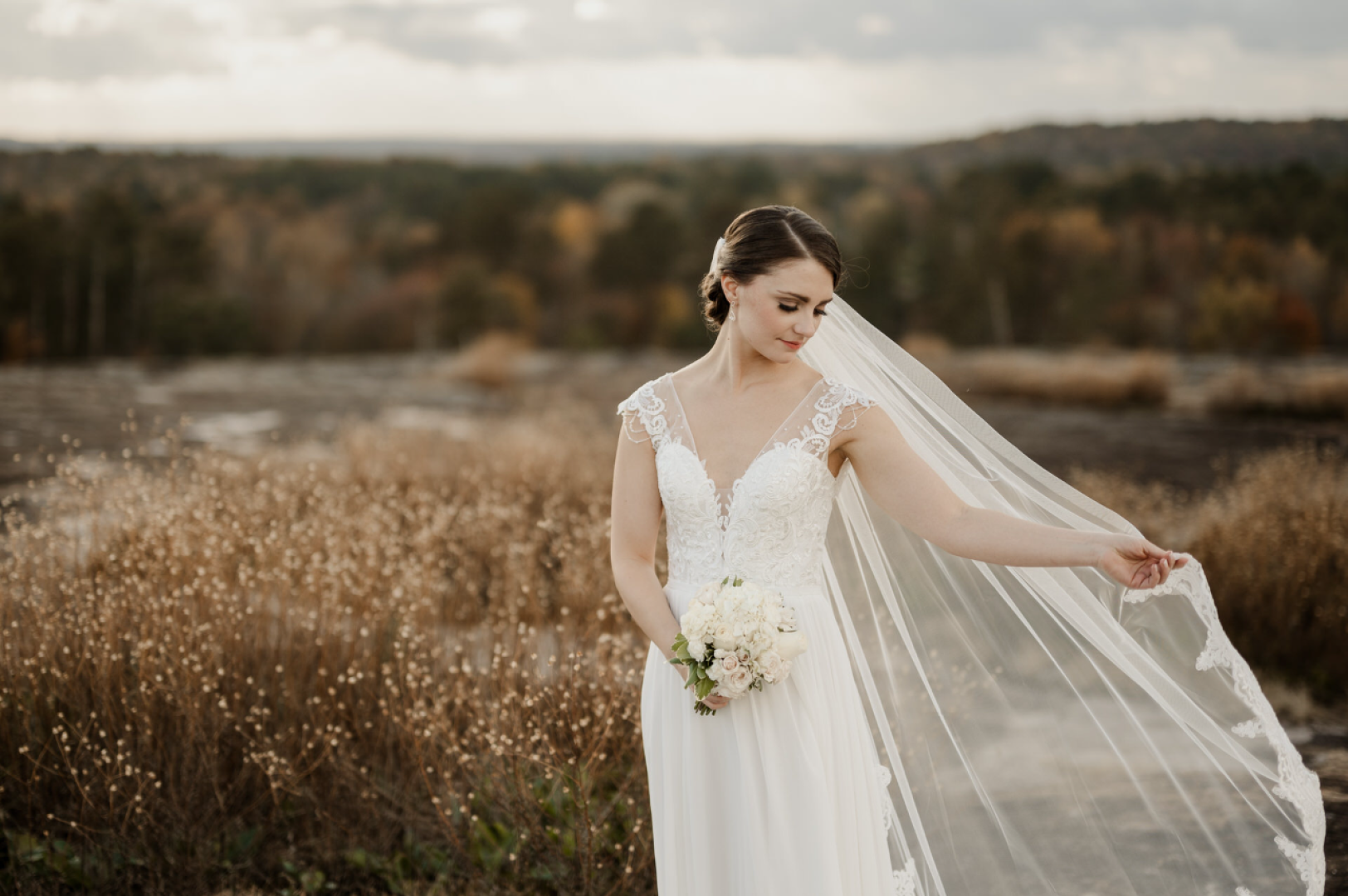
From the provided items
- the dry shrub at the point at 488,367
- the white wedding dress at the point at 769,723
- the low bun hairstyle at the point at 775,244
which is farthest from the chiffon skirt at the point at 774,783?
the dry shrub at the point at 488,367

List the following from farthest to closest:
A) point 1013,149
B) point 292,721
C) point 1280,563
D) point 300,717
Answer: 1. point 1013,149
2. point 1280,563
3. point 300,717
4. point 292,721

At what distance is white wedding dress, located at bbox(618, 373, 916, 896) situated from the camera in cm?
231

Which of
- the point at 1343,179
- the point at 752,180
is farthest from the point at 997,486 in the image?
the point at 752,180

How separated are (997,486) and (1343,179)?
1470cm

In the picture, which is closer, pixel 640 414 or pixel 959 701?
pixel 640 414

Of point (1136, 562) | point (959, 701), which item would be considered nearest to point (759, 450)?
point (1136, 562)

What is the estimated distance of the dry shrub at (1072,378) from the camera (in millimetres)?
13922

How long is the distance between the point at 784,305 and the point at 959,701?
4.72 feet

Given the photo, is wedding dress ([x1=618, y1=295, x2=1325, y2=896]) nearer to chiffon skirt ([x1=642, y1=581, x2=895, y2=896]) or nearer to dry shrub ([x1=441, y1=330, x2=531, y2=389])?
chiffon skirt ([x1=642, y1=581, x2=895, y2=896])

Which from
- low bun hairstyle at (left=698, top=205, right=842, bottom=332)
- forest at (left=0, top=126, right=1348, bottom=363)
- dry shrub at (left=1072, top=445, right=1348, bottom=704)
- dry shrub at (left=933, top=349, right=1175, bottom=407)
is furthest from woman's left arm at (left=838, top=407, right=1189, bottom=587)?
forest at (left=0, top=126, right=1348, bottom=363)

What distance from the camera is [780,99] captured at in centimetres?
2298

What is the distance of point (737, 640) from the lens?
204 centimetres

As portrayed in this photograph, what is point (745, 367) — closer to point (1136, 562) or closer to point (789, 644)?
point (789, 644)

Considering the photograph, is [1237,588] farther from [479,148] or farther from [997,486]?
[479,148]
